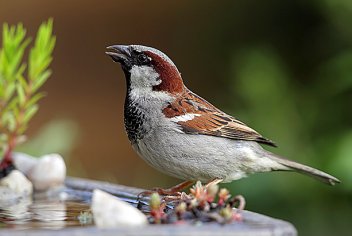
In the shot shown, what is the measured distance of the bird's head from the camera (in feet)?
10.6

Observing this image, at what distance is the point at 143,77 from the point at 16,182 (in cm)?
74

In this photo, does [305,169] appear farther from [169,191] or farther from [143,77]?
[143,77]

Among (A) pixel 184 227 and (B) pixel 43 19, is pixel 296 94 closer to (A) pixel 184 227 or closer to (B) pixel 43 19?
(B) pixel 43 19

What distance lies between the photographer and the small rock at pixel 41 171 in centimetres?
305

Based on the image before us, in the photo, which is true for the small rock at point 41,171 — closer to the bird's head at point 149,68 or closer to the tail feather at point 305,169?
the bird's head at point 149,68

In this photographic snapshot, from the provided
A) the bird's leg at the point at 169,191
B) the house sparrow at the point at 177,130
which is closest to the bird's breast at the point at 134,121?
the house sparrow at the point at 177,130

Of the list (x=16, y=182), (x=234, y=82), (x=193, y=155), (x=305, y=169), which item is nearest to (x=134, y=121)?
(x=193, y=155)

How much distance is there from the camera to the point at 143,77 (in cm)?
327

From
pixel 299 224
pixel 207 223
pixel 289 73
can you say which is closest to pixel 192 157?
pixel 207 223

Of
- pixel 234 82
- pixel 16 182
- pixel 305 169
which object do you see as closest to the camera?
pixel 16 182

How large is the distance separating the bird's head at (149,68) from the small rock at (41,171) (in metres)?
0.52

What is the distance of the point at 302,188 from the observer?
16.1 feet

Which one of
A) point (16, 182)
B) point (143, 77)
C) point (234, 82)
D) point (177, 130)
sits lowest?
point (16, 182)

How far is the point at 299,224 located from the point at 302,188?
29cm
